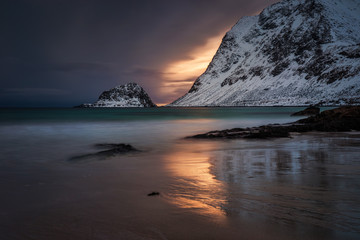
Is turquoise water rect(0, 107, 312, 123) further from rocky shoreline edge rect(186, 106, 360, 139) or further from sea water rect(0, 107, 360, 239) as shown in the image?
sea water rect(0, 107, 360, 239)

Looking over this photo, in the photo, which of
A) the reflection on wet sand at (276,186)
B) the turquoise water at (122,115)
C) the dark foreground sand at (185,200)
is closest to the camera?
the dark foreground sand at (185,200)

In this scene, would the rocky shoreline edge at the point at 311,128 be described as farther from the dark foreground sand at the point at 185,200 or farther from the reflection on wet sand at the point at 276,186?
the dark foreground sand at the point at 185,200

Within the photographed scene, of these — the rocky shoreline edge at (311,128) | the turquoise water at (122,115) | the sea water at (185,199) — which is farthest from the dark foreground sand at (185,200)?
the turquoise water at (122,115)

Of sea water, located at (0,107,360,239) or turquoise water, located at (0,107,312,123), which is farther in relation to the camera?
turquoise water, located at (0,107,312,123)

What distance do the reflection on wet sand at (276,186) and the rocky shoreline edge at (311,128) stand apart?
5.37 meters

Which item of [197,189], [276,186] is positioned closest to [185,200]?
[197,189]

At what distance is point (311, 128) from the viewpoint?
18.1m

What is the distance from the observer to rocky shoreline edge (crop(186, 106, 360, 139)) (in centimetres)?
1576

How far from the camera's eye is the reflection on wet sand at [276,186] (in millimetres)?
4117

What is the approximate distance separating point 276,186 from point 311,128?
566 inches

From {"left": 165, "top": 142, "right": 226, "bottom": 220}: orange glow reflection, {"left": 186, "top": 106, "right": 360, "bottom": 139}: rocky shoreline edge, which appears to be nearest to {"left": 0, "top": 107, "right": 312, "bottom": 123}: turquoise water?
{"left": 186, "top": 106, "right": 360, "bottom": 139}: rocky shoreline edge

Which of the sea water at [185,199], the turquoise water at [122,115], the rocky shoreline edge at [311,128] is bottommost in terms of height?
the sea water at [185,199]

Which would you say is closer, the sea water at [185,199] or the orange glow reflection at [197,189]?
the sea water at [185,199]

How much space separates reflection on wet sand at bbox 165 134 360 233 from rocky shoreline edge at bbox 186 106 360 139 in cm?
537
